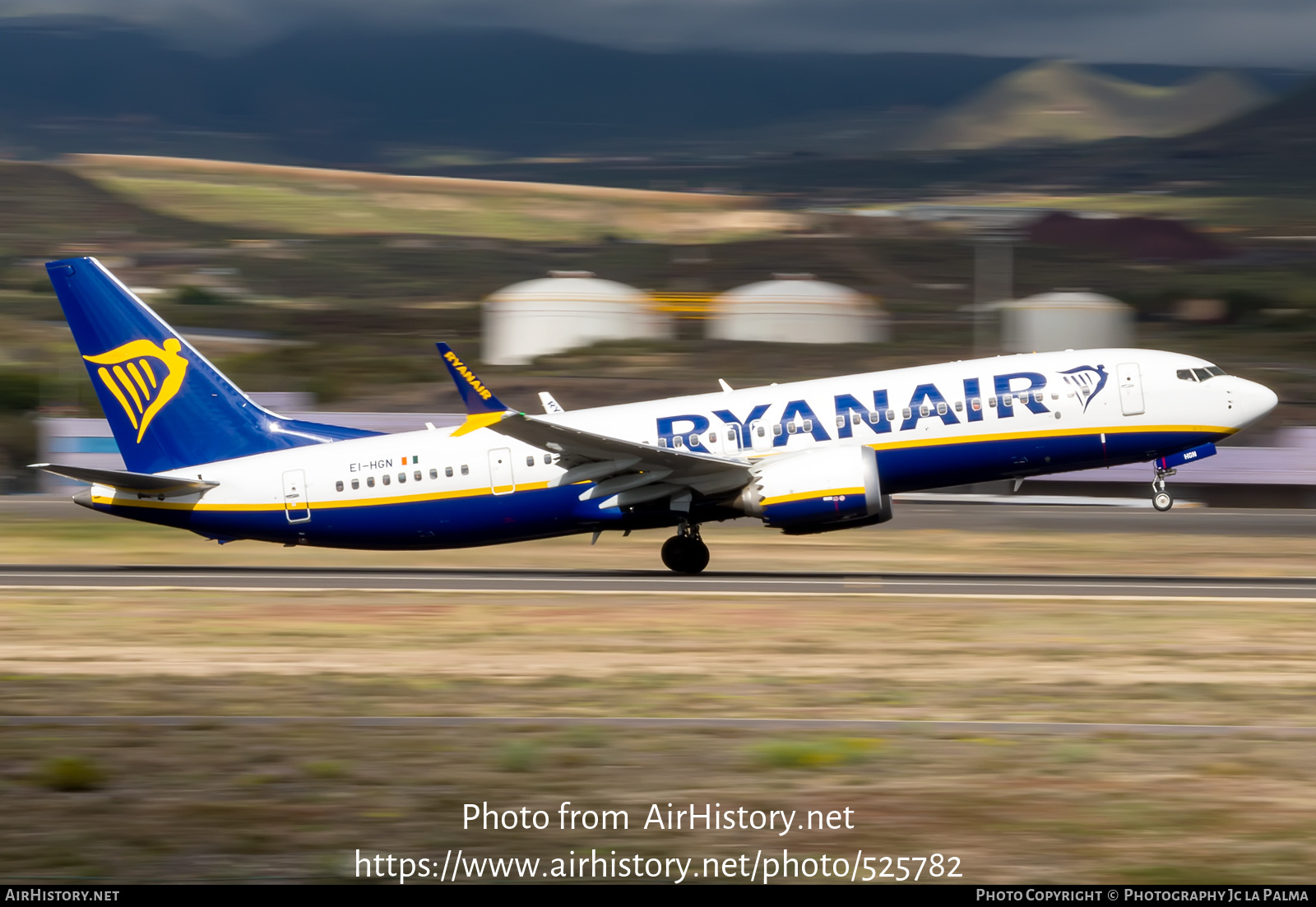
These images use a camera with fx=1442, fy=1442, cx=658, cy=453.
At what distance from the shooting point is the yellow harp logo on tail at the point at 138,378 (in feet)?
100

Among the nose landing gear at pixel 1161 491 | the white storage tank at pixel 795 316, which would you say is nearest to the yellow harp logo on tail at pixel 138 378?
the nose landing gear at pixel 1161 491

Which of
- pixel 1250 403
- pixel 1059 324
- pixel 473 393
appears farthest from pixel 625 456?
pixel 1059 324

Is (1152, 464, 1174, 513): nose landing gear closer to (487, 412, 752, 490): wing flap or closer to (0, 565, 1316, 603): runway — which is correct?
(0, 565, 1316, 603): runway

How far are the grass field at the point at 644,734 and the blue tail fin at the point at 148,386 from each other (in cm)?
405

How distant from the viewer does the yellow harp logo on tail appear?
3050 centimetres

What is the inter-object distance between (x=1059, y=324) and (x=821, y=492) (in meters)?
75.6

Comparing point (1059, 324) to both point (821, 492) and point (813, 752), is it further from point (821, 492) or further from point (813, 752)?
point (813, 752)

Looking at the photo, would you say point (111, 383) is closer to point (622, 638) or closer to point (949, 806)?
point (622, 638)

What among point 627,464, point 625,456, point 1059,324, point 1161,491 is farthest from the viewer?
point 1059,324

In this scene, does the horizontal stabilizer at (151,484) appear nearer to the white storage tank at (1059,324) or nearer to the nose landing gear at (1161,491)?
the nose landing gear at (1161,491)

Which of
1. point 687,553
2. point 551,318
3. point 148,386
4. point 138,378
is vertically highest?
point 551,318

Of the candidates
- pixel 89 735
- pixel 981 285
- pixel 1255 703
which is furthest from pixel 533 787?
pixel 981 285

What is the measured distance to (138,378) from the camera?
30.6 meters

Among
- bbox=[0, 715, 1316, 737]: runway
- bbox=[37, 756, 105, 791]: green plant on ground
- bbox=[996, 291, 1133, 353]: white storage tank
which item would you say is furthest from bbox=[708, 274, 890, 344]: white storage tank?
bbox=[37, 756, 105, 791]: green plant on ground
